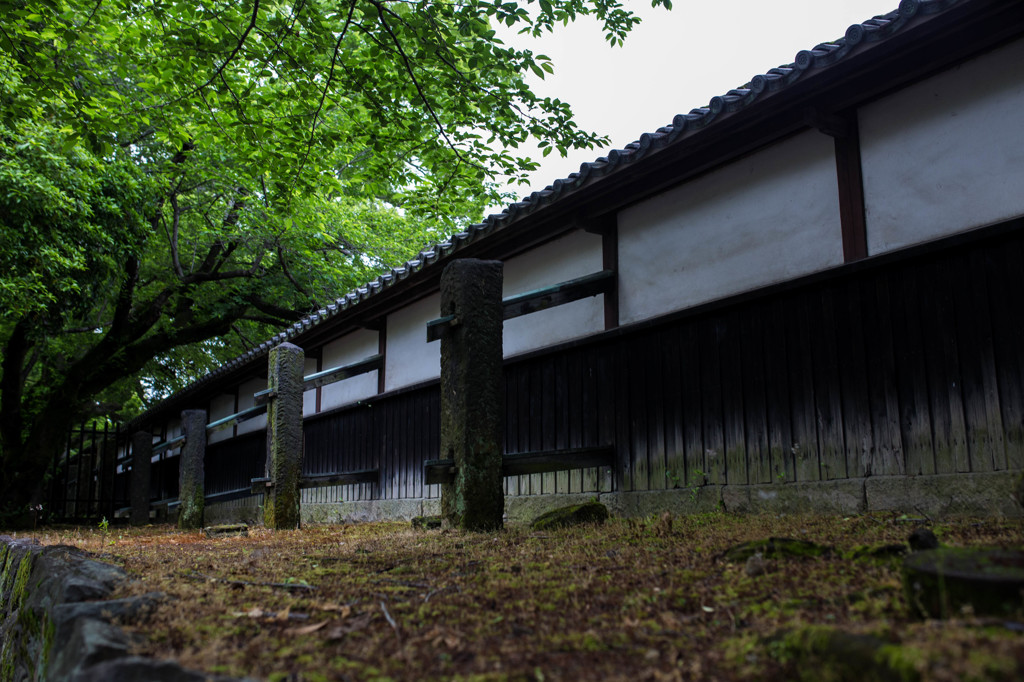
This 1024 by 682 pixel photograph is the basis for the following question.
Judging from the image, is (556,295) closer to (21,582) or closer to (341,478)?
(341,478)

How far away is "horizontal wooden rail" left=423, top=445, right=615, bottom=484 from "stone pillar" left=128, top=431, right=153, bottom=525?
12.3m

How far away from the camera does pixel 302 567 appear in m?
4.42

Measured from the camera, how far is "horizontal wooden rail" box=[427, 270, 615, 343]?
7.08 m

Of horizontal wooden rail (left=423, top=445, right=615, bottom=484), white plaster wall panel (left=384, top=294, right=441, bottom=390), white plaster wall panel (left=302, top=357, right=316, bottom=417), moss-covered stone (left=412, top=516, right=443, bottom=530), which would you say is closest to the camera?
horizontal wooden rail (left=423, top=445, right=615, bottom=484)

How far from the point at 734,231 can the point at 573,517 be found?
3.12 metres

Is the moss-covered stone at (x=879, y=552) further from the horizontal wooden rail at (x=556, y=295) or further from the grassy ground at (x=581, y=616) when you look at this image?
the horizontal wooden rail at (x=556, y=295)

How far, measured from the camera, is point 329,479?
9930 mm

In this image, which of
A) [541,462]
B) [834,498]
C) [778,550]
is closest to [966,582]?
[778,550]

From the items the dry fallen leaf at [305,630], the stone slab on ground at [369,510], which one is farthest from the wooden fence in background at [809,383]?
the dry fallen leaf at [305,630]

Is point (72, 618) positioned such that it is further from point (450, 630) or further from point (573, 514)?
point (573, 514)

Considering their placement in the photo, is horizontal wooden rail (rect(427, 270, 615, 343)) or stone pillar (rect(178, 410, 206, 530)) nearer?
horizontal wooden rail (rect(427, 270, 615, 343))

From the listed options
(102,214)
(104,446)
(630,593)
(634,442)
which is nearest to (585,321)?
(634,442)

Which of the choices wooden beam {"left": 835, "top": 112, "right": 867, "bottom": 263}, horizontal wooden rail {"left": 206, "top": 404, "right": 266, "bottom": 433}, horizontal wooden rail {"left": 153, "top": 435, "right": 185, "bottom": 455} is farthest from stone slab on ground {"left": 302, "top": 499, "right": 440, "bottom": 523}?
wooden beam {"left": 835, "top": 112, "right": 867, "bottom": 263}

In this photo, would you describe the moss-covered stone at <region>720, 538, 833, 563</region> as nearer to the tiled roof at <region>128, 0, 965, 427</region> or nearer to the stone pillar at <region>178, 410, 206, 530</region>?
the tiled roof at <region>128, 0, 965, 427</region>
